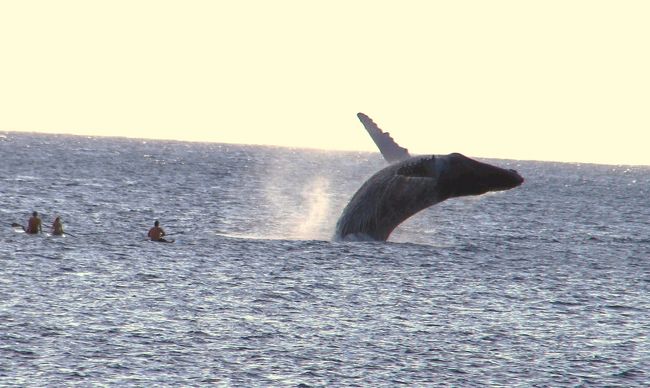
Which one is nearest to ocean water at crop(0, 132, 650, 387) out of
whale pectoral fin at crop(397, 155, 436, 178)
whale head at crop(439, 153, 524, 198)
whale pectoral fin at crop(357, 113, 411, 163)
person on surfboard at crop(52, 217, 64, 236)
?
person on surfboard at crop(52, 217, 64, 236)

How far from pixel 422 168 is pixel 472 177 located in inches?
60.2

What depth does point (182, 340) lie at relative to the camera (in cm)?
2792

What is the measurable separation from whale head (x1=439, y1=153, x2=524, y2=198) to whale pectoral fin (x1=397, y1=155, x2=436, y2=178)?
0.38m

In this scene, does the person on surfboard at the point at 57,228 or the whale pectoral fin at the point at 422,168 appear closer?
the whale pectoral fin at the point at 422,168

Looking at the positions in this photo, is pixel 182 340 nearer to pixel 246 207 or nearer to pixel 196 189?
pixel 246 207

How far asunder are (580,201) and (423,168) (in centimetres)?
10058

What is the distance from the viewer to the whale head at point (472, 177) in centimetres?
3294

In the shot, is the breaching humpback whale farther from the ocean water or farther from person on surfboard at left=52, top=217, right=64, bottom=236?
person on surfboard at left=52, top=217, right=64, bottom=236

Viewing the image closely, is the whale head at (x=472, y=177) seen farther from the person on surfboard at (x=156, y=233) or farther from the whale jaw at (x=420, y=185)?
the person on surfboard at (x=156, y=233)

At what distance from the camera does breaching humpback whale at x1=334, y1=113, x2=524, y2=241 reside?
33250mm

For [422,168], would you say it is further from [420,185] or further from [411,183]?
[411,183]

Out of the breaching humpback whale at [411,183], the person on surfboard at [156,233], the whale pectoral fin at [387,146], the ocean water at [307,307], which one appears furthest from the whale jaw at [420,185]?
the person on surfboard at [156,233]

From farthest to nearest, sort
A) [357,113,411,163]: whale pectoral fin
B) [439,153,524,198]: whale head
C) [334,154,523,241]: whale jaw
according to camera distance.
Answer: [357,113,411,163]: whale pectoral fin < [334,154,523,241]: whale jaw < [439,153,524,198]: whale head

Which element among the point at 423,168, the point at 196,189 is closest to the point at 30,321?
the point at 423,168
